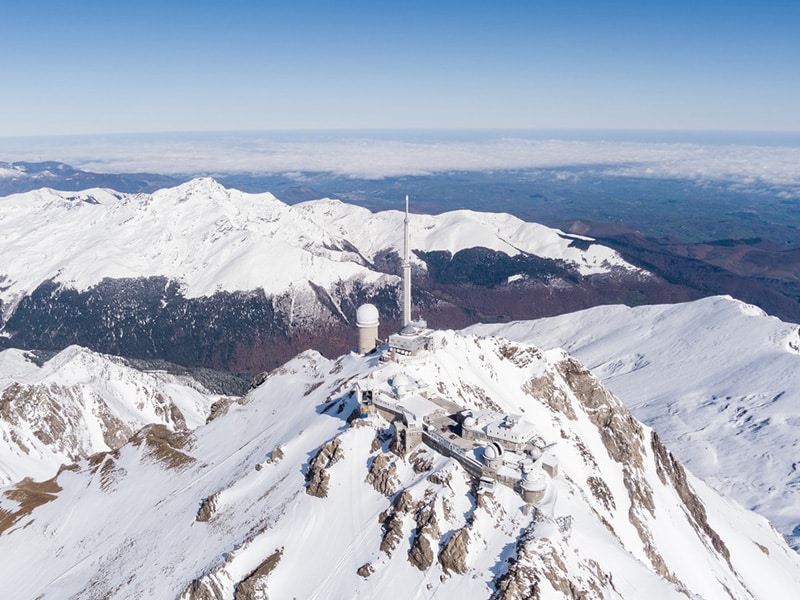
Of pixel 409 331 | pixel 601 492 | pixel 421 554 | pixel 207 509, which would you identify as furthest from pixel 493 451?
pixel 409 331

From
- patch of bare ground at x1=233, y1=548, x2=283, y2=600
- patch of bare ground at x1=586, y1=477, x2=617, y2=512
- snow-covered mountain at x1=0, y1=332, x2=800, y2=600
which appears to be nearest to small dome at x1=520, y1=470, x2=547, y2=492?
snow-covered mountain at x1=0, y1=332, x2=800, y2=600

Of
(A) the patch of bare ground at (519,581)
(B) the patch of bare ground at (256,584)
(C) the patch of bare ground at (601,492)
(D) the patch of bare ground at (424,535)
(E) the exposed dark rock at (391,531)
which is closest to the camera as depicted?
(A) the patch of bare ground at (519,581)

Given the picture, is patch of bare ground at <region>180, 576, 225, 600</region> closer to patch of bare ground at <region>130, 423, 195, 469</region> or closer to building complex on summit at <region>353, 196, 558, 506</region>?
building complex on summit at <region>353, 196, 558, 506</region>

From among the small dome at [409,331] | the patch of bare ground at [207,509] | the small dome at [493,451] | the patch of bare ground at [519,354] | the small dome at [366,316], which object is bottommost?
the patch of bare ground at [207,509]

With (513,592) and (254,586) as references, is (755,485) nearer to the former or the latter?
(513,592)

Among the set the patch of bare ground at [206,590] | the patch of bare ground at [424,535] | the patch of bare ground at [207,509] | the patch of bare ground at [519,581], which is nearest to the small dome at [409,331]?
the patch of bare ground at [207,509]

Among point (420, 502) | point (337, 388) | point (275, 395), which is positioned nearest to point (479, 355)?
point (337, 388)

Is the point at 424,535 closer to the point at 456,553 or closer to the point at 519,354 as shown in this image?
the point at 456,553

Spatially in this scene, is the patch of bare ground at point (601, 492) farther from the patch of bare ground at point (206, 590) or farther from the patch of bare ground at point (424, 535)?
the patch of bare ground at point (206, 590)
